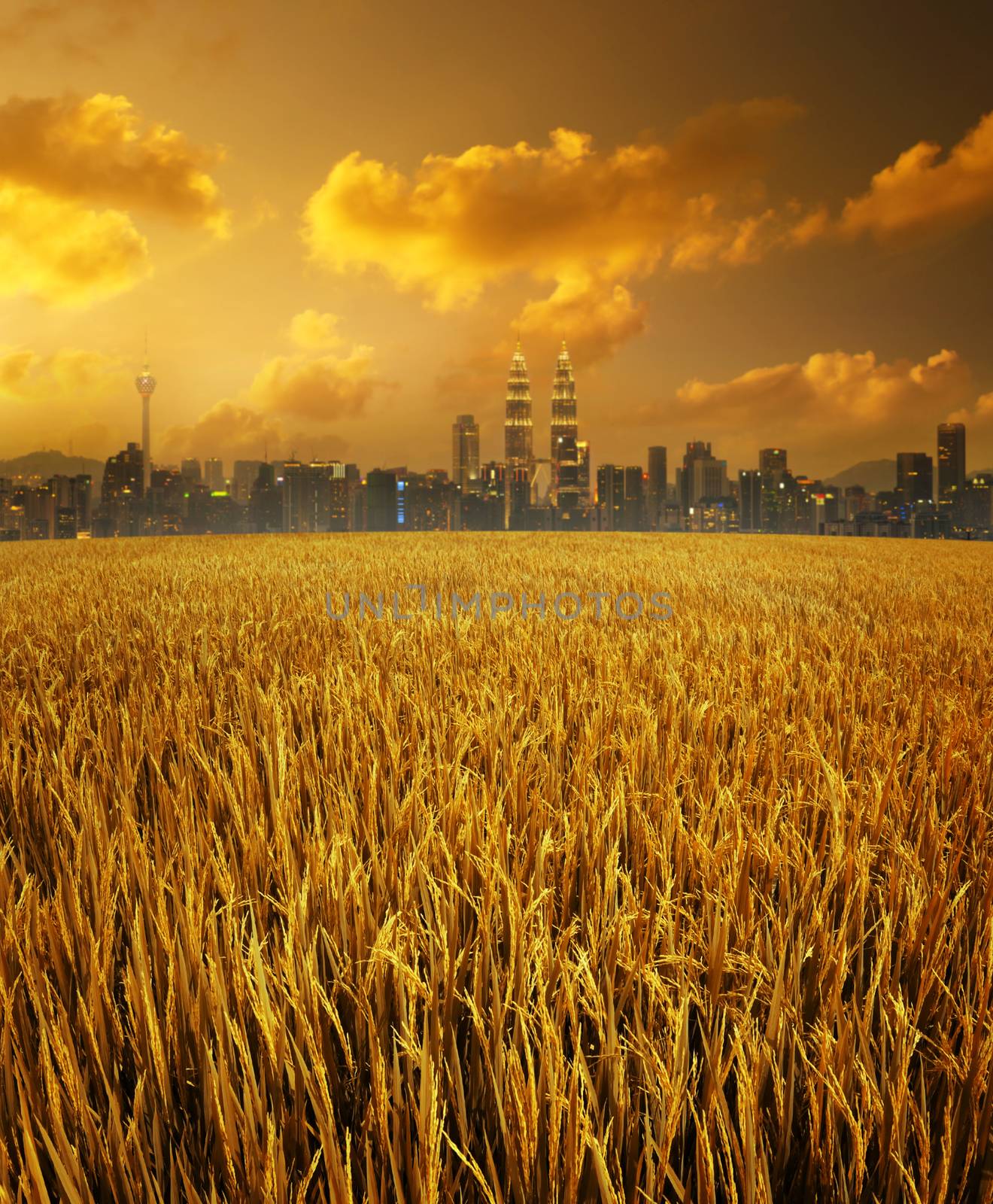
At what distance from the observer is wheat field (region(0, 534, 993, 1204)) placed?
0.72 m

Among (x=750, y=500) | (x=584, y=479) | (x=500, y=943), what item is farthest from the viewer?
(x=584, y=479)

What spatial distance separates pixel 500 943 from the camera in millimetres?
1090

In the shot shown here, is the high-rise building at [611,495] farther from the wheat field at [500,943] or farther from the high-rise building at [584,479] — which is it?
the wheat field at [500,943]

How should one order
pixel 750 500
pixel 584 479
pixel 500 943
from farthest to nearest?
1. pixel 584 479
2. pixel 750 500
3. pixel 500 943

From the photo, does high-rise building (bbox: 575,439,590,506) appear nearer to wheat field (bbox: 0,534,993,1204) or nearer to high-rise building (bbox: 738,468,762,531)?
high-rise building (bbox: 738,468,762,531)

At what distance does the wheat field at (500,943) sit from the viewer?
28.4 inches

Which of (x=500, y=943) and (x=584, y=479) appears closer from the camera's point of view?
(x=500, y=943)

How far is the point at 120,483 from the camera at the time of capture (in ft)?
356

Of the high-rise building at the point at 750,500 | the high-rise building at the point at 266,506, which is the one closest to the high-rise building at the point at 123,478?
the high-rise building at the point at 266,506

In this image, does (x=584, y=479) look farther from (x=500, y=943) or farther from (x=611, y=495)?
(x=500, y=943)

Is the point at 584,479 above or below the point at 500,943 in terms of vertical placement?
above

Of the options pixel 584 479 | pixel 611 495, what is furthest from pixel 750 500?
pixel 584 479

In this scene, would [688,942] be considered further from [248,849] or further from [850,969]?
[248,849]

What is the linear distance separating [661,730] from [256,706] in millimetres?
1575
